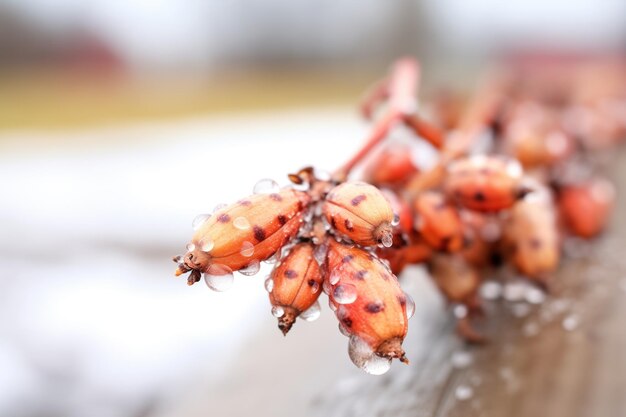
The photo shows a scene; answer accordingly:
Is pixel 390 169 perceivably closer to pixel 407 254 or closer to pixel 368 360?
pixel 407 254

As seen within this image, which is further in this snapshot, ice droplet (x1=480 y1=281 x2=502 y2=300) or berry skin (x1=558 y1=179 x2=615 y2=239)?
berry skin (x1=558 y1=179 x2=615 y2=239)

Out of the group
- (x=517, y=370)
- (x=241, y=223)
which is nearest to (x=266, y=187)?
(x=241, y=223)

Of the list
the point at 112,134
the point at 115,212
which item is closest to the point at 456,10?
the point at 112,134

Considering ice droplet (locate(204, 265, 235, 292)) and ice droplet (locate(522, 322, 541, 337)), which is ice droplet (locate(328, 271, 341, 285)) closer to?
ice droplet (locate(204, 265, 235, 292))

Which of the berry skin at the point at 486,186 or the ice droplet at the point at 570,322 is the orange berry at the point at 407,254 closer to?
the berry skin at the point at 486,186

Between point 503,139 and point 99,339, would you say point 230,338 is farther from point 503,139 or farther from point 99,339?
point 503,139

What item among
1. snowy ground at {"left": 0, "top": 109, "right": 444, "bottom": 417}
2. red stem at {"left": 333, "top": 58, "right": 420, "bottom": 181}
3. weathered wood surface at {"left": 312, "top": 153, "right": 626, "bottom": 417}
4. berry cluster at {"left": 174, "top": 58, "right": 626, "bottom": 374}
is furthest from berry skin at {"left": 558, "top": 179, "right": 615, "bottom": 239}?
snowy ground at {"left": 0, "top": 109, "right": 444, "bottom": 417}
